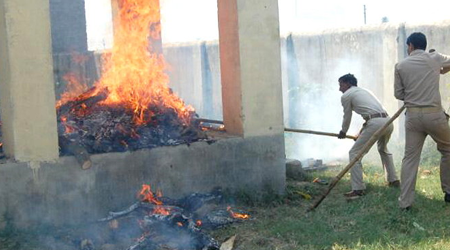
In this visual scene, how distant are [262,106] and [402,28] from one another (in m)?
5.07

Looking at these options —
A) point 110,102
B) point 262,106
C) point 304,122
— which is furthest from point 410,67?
point 304,122

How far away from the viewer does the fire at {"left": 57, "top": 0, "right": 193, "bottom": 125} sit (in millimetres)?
9523

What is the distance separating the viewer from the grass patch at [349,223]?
698 centimetres

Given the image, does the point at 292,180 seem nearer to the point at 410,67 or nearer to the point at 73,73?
the point at 410,67

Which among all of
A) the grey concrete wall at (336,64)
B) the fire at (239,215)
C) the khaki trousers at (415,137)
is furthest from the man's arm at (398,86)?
the grey concrete wall at (336,64)

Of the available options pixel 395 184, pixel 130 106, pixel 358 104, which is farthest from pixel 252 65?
pixel 395 184

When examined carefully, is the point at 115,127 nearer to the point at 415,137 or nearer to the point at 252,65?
the point at 252,65

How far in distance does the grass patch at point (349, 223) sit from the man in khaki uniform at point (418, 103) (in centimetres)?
48

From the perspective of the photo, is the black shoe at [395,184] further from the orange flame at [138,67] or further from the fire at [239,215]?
the orange flame at [138,67]

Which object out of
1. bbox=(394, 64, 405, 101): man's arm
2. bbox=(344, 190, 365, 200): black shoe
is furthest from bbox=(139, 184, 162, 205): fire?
bbox=(394, 64, 405, 101): man's arm

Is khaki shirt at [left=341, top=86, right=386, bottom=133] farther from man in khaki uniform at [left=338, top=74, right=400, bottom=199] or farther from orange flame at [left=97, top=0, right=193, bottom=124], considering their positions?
orange flame at [left=97, top=0, right=193, bottom=124]

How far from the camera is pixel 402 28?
1271 centimetres

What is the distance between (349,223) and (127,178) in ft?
10.0

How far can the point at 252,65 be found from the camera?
29.7 feet
